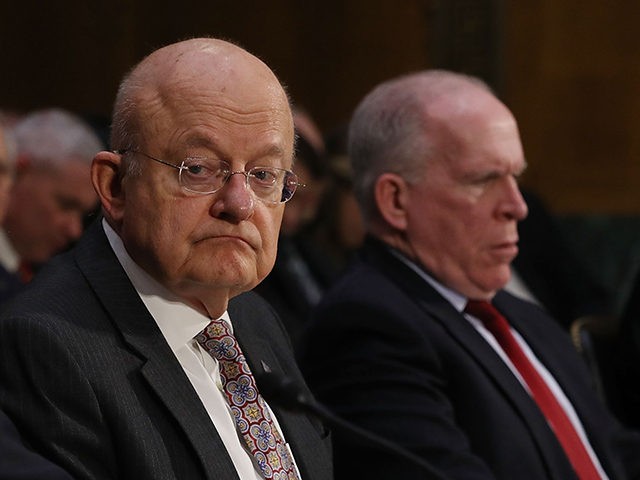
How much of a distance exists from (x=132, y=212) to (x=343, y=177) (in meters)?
3.43

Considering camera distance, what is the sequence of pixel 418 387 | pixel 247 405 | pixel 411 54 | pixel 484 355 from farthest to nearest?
pixel 411 54, pixel 484 355, pixel 418 387, pixel 247 405

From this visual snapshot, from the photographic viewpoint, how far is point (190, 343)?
6.42 feet

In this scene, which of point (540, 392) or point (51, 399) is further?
point (540, 392)

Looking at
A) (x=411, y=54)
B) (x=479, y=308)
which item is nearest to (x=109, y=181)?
(x=479, y=308)

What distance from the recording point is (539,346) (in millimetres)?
2932

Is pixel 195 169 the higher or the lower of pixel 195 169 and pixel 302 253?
the higher

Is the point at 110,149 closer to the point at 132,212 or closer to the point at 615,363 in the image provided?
the point at 132,212

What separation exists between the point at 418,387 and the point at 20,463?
1132 millimetres

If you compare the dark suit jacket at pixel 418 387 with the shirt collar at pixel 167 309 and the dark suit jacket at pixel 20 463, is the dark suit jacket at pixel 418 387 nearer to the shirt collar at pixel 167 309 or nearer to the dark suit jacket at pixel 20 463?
the shirt collar at pixel 167 309

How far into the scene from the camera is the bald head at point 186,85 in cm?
191

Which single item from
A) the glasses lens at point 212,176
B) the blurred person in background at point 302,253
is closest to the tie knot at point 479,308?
the glasses lens at point 212,176

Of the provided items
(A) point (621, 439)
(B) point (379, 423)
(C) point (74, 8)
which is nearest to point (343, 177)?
(C) point (74, 8)

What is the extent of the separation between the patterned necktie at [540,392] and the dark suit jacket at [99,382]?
0.89m

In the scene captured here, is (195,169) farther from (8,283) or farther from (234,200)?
(8,283)
